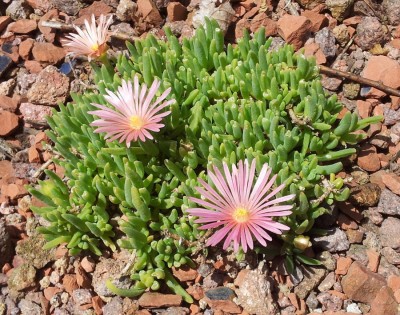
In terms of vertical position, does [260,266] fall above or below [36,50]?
below

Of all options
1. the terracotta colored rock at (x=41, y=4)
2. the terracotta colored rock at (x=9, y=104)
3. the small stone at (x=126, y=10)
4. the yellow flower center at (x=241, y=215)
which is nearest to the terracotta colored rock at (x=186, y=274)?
the yellow flower center at (x=241, y=215)

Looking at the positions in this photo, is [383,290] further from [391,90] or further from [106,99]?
[106,99]

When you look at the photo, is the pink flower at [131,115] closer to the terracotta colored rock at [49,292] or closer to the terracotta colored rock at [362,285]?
the terracotta colored rock at [49,292]

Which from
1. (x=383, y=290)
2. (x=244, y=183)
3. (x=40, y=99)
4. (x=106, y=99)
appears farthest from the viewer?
(x=40, y=99)

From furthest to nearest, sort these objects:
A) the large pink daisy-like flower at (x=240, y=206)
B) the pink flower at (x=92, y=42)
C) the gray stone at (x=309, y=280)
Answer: the pink flower at (x=92, y=42), the gray stone at (x=309, y=280), the large pink daisy-like flower at (x=240, y=206)

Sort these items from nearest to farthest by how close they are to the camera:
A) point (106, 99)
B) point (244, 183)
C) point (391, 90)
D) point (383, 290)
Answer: point (244, 183) < point (383, 290) < point (106, 99) < point (391, 90)

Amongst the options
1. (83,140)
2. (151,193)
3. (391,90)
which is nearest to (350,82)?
(391,90)

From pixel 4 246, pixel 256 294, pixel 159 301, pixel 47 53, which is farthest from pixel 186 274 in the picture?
pixel 47 53
